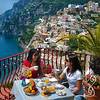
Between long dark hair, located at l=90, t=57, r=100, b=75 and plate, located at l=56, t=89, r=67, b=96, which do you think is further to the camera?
long dark hair, located at l=90, t=57, r=100, b=75

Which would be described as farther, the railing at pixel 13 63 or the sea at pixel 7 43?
the sea at pixel 7 43

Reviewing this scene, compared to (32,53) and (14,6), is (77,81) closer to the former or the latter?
(32,53)

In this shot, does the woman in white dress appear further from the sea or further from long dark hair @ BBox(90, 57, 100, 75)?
the sea

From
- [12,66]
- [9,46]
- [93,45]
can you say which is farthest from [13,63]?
[9,46]

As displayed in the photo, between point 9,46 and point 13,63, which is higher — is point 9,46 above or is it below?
below

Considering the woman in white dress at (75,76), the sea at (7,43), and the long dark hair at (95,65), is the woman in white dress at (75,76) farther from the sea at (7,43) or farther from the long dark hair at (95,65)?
the sea at (7,43)

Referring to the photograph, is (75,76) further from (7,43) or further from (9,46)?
(7,43)

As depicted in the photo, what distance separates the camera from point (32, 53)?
412cm

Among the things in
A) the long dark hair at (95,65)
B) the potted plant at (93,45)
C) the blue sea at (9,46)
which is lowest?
the blue sea at (9,46)

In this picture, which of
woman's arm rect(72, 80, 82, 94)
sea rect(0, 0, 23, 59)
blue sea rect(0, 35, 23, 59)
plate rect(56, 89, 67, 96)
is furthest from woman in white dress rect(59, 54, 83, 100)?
blue sea rect(0, 35, 23, 59)

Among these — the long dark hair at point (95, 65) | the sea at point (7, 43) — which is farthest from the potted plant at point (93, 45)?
the sea at point (7, 43)

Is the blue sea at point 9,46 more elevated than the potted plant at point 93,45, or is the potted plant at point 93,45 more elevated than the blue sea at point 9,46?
A: the potted plant at point 93,45

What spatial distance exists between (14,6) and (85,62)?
77465 millimetres

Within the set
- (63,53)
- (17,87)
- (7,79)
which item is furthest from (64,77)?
(7,79)
